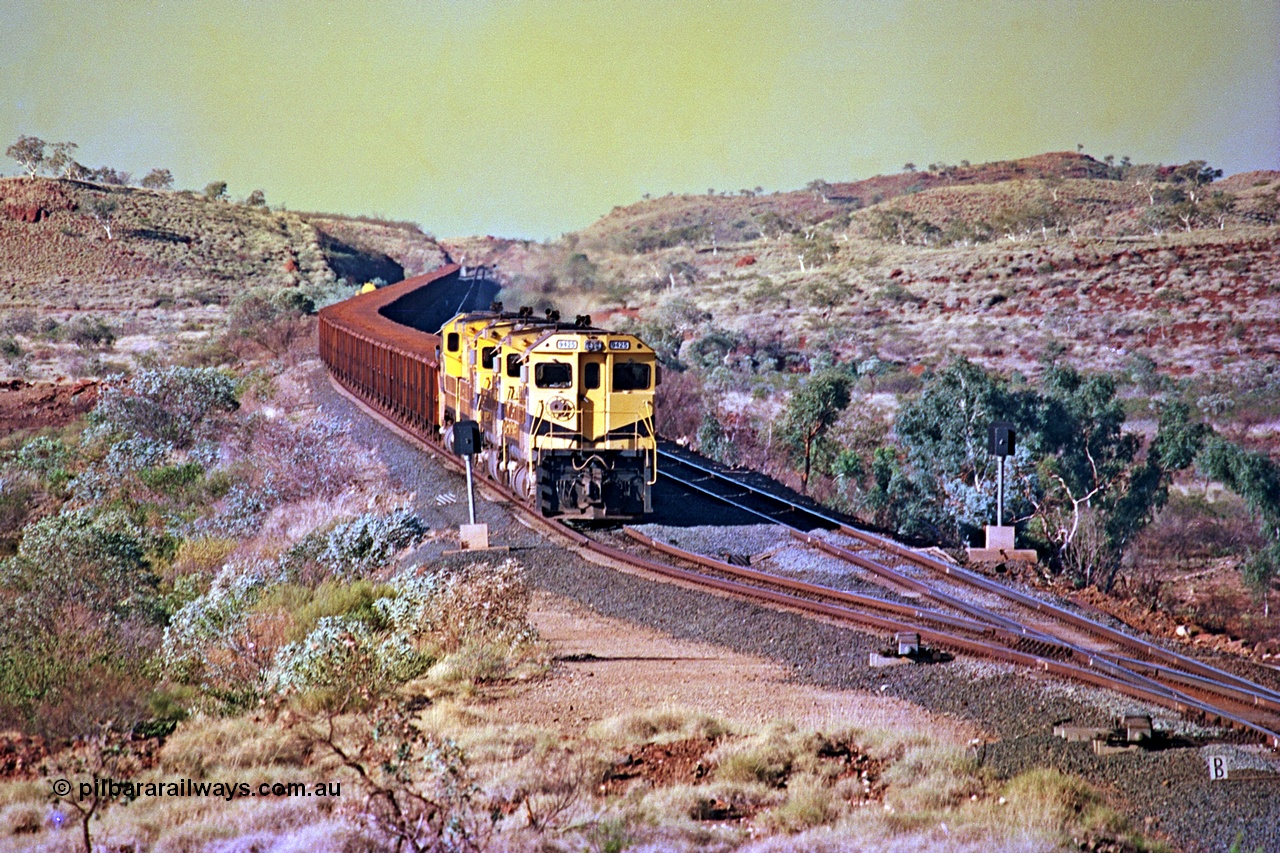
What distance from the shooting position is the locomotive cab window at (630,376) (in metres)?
18.3

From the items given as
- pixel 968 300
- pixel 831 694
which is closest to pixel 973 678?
pixel 831 694

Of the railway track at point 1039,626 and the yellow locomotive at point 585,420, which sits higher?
the yellow locomotive at point 585,420

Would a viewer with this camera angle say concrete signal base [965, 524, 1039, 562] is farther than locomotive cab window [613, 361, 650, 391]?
No

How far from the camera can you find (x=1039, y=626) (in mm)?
13430

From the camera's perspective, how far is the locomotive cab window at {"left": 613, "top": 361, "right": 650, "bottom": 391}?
18281 millimetres

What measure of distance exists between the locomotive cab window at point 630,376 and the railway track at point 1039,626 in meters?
2.91

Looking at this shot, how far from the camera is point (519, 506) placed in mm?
19766

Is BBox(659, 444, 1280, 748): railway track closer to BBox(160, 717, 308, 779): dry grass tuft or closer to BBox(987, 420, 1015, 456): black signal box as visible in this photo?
BBox(987, 420, 1015, 456): black signal box

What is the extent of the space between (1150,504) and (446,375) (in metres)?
15.2

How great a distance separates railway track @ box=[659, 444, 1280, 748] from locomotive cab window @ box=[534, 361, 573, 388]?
319 centimetres

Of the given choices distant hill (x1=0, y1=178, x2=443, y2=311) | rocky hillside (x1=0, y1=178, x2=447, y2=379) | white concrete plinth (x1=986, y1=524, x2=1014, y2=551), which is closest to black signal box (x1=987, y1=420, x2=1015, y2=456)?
white concrete plinth (x1=986, y1=524, x2=1014, y2=551)

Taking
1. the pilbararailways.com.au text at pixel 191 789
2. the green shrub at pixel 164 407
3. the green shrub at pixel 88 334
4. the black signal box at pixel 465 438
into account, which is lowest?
the pilbararailways.com.au text at pixel 191 789

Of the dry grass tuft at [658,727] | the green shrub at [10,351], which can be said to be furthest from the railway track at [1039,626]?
the green shrub at [10,351]

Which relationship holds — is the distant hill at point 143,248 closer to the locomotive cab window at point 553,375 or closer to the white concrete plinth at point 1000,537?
the locomotive cab window at point 553,375
